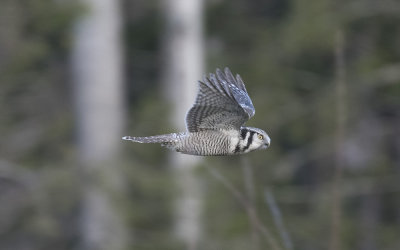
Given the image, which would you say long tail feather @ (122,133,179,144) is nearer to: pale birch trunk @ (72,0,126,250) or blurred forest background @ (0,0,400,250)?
blurred forest background @ (0,0,400,250)

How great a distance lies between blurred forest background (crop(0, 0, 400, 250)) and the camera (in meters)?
8.80

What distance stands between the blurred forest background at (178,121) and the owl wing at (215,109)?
4.77 meters

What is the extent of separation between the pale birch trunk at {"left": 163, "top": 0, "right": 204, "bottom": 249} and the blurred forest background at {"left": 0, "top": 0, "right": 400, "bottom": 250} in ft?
0.06

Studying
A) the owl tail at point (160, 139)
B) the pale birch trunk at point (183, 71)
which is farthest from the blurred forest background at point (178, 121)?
the owl tail at point (160, 139)

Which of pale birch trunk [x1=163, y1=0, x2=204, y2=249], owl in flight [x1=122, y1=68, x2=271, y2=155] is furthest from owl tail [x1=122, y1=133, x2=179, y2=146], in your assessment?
pale birch trunk [x1=163, y1=0, x2=204, y2=249]

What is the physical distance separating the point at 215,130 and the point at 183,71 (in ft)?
22.0

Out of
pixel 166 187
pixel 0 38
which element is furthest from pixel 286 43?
pixel 0 38

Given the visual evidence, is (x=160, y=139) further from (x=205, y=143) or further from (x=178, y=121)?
(x=178, y=121)

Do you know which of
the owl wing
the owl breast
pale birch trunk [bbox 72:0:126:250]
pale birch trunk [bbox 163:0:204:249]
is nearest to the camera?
the owl wing

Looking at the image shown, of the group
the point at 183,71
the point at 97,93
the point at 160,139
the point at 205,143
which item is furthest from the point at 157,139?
the point at 97,93

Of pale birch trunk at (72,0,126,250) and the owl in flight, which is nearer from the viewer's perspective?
the owl in flight

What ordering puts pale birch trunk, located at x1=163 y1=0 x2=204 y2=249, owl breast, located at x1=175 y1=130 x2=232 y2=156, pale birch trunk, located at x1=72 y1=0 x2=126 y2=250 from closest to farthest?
owl breast, located at x1=175 y1=130 x2=232 y2=156 < pale birch trunk, located at x1=163 y1=0 x2=204 y2=249 < pale birch trunk, located at x1=72 y1=0 x2=126 y2=250

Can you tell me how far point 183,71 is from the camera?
9789 mm

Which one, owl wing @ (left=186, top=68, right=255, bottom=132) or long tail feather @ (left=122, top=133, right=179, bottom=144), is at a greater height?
owl wing @ (left=186, top=68, right=255, bottom=132)
